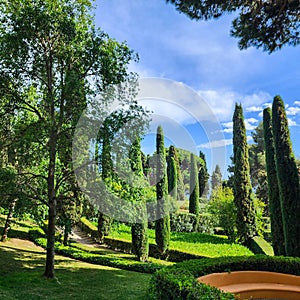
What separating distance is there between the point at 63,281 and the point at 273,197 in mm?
9440

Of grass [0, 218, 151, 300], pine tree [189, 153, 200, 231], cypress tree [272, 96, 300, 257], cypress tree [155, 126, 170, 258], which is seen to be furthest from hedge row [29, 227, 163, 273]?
pine tree [189, 153, 200, 231]

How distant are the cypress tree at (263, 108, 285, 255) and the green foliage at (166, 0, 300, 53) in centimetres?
706

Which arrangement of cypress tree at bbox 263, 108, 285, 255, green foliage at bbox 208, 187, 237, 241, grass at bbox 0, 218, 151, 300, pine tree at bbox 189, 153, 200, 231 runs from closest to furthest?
grass at bbox 0, 218, 151, 300 < cypress tree at bbox 263, 108, 285, 255 < green foliage at bbox 208, 187, 237, 241 < pine tree at bbox 189, 153, 200, 231

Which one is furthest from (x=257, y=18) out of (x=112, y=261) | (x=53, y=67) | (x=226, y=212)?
(x=226, y=212)

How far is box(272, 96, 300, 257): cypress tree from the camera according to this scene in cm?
1080

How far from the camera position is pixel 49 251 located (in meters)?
8.27

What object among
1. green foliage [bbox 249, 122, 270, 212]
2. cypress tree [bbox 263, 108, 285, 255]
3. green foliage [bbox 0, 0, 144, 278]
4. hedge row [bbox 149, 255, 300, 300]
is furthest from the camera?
green foliage [bbox 249, 122, 270, 212]

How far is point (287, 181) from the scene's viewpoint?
37.3 feet

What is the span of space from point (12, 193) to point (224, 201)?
13.7m

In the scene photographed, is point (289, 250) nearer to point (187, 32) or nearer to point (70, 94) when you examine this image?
point (187, 32)

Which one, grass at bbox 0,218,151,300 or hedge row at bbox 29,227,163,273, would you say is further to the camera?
hedge row at bbox 29,227,163,273

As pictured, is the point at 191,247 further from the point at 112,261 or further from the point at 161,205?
the point at 112,261

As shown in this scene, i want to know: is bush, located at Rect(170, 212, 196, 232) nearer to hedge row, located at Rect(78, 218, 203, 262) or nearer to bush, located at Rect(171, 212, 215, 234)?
bush, located at Rect(171, 212, 215, 234)

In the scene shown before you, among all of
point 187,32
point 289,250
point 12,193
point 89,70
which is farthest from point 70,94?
point 289,250
